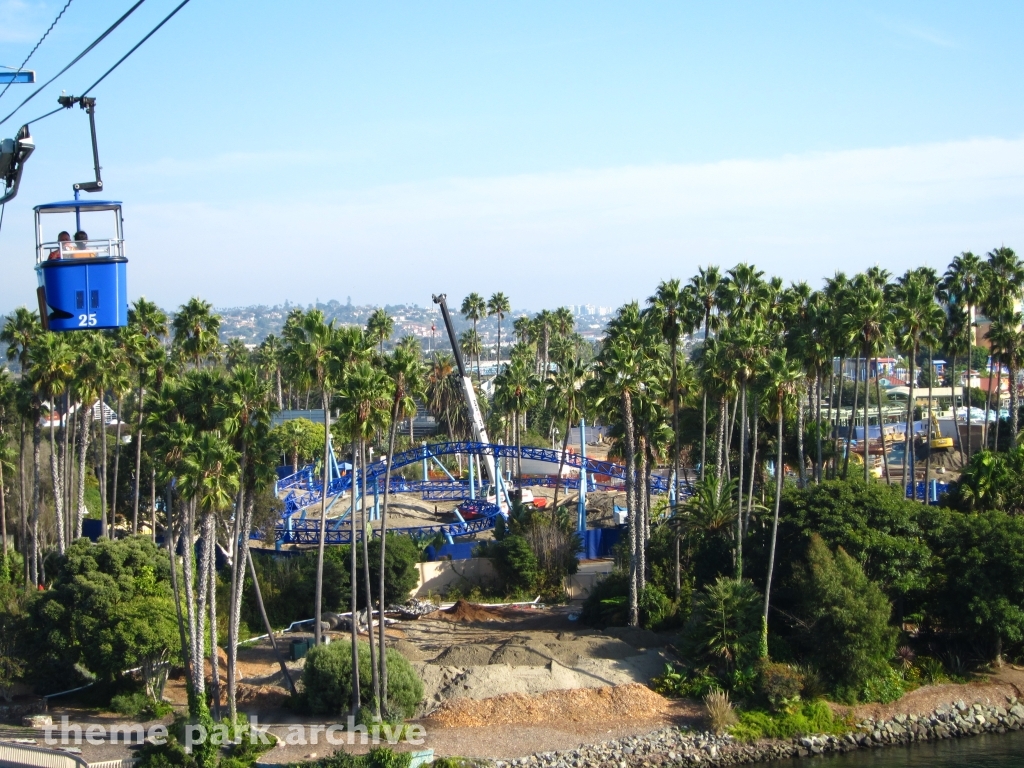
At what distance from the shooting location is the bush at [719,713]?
115 ft

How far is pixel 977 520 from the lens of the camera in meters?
38.7

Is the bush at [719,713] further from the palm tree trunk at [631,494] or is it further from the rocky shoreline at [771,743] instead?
the palm tree trunk at [631,494]

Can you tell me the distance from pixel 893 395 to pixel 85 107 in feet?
385

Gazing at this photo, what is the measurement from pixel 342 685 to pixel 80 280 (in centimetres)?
1876

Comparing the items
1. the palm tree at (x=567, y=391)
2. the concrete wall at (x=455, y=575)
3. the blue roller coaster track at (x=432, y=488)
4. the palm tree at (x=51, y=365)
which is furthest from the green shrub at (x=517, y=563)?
the palm tree at (x=51, y=365)

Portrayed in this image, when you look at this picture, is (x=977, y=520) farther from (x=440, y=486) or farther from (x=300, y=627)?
(x=440, y=486)

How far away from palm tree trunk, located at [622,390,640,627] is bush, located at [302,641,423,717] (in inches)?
420

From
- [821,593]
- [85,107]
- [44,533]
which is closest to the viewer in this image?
[85,107]

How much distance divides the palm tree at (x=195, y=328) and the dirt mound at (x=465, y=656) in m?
20.3

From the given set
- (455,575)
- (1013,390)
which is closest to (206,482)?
(455,575)

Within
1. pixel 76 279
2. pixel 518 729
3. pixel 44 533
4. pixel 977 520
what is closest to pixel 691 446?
pixel 977 520

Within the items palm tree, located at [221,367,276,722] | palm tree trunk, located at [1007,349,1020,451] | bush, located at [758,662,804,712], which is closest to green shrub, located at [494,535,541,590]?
bush, located at [758,662,804,712]

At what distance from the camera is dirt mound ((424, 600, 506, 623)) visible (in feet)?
157

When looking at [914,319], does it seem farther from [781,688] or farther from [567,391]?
[781,688]
